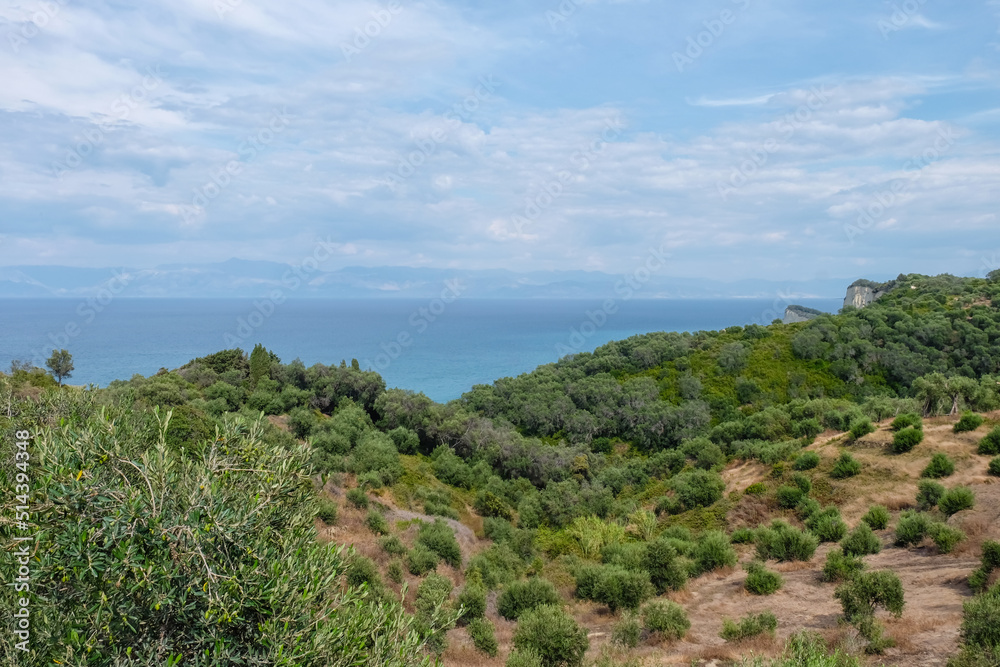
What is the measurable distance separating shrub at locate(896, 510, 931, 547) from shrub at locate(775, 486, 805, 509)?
661 cm

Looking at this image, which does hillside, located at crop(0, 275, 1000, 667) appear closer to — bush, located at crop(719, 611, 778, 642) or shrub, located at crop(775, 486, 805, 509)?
bush, located at crop(719, 611, 778, 642)

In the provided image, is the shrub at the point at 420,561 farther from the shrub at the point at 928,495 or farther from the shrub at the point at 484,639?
the shrub at the point at 928,495

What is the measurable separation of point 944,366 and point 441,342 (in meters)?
155

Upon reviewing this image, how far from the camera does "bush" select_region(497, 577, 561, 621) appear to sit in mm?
16234

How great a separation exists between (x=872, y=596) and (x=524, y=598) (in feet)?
28.9

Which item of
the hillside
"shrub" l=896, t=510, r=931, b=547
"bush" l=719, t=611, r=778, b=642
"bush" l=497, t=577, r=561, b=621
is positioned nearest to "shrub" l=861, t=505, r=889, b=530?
the hillside

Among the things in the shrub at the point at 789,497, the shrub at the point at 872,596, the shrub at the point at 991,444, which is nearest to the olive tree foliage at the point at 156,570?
the shrub at the point at 872,596

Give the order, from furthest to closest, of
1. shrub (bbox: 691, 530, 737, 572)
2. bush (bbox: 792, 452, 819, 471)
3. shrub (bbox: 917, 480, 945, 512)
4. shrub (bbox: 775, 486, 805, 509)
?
bush (bbox: 792, 452, 819, 471), shrub (bbox: 775, 486, 805, 509), shrub (bbox: 917, 480, 945, 512), shrub (bbox: 691, 530, 737, 572)

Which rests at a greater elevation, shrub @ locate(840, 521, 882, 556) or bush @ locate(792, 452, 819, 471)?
bush @ locate(792, 452, 819, 471)

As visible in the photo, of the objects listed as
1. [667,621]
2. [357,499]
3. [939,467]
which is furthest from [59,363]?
[939,467]

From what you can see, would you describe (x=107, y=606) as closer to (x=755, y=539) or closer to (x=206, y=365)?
(x=755, y=539)

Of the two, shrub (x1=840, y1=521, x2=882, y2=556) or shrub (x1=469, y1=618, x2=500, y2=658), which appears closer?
shrub (x1=469, y1=618, x2=500, y2=658)

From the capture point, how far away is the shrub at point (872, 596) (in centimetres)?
1248

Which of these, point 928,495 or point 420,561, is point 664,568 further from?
point 928,495
